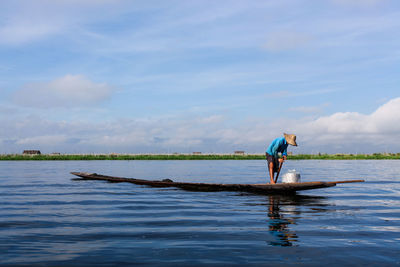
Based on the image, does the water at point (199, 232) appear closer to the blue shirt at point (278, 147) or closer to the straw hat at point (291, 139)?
the straw hat at point (291, 139)

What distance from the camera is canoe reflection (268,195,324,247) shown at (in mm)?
6488

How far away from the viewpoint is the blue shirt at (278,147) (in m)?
13.7

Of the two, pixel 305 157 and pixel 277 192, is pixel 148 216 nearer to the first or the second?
pixel 277 192

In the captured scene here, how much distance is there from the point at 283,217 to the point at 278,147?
528cm

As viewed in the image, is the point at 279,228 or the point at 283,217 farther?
the point at 283,217

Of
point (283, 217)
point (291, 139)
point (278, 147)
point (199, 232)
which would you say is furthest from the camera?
point (278, 147)

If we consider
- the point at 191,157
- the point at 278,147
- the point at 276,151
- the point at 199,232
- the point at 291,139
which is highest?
the point at 291,139

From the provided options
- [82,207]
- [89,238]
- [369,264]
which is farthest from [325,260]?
[82,207]

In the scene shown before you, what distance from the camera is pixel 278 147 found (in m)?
13.8

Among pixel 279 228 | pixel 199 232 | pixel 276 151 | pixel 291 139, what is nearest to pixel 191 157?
pixel 276 151

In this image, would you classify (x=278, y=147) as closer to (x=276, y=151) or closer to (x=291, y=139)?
(x=276, y=151)

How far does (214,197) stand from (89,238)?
7.01m

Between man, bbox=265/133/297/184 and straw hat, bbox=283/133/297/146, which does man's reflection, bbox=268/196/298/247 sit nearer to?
straw hat, bbox=283/133/297/146

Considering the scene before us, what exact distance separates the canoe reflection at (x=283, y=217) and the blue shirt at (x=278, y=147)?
1.63 meters
